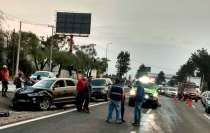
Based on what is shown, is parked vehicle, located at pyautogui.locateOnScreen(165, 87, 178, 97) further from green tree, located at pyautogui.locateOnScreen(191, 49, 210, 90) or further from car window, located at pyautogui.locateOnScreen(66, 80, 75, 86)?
green tree, located at pyautogui.locateOnScreen(191, 49, 210, 90)

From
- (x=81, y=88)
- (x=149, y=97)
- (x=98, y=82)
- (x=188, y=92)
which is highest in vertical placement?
A: (x=98, y=82)

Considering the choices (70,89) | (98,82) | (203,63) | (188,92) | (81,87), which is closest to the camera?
(81,87)

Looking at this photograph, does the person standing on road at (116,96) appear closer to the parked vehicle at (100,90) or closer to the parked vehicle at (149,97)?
the parked vehicle at (149,97)

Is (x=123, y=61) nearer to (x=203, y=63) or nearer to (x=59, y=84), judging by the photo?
(x=203, y=63)

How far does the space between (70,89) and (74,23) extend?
54915 mm

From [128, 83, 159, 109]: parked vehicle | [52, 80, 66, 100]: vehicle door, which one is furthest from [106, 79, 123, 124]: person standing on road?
[128, 83, 159, 109]: parked vehicle

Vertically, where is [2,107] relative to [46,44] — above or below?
below

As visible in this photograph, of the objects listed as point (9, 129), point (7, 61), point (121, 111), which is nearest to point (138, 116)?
point (121, 111)

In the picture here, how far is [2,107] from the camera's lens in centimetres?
2806

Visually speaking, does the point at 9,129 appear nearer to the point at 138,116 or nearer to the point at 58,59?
the point at 138,116

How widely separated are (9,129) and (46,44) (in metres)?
100

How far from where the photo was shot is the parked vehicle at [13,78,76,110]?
90.0ft

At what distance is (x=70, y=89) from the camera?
29875 millimetres

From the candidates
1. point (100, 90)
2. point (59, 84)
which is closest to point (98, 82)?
point (100, 90)
